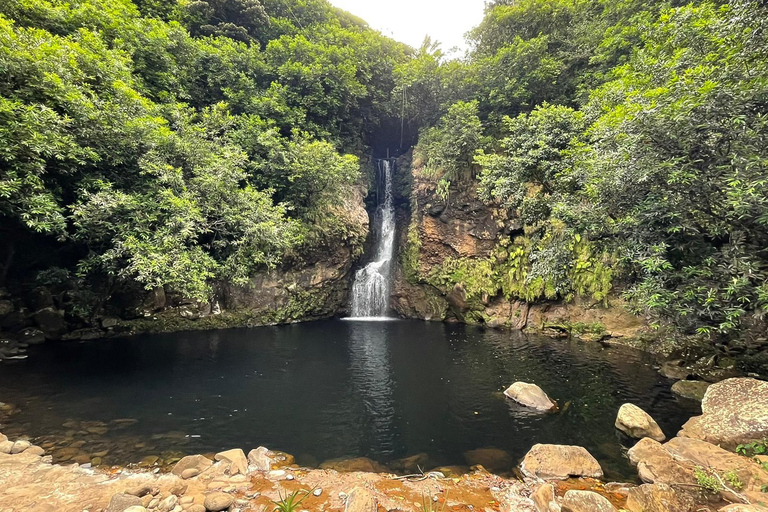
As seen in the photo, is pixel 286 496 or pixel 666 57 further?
pixel 666 57

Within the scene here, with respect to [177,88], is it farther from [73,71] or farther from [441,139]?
[441,139]

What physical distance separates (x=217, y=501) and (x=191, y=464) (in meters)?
1.88

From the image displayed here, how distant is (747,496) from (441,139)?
28509 mm

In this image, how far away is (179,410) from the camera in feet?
33.2

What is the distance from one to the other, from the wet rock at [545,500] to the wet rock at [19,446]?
10.5 metres

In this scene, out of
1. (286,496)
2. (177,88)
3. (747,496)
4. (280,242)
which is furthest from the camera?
(177,88)

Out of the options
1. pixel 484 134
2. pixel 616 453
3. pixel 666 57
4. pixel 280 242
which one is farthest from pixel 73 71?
pixel 484 134

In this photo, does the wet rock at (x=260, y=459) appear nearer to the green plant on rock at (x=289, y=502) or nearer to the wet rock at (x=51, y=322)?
the green plant on rock at (x=289, y=502)

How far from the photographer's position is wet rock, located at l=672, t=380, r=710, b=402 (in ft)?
35.3

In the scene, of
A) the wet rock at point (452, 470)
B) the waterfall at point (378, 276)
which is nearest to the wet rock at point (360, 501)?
the wet rock at point (452, 470)

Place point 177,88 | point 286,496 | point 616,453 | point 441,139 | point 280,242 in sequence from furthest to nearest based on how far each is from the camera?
1. point 441,139
2. point 177,88
3. point 280,242
4. point 616,453
5. point 286,496

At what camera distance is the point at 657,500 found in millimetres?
5355

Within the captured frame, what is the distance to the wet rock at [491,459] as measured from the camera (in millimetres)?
7516

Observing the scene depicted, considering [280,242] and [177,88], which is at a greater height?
[177,88]
